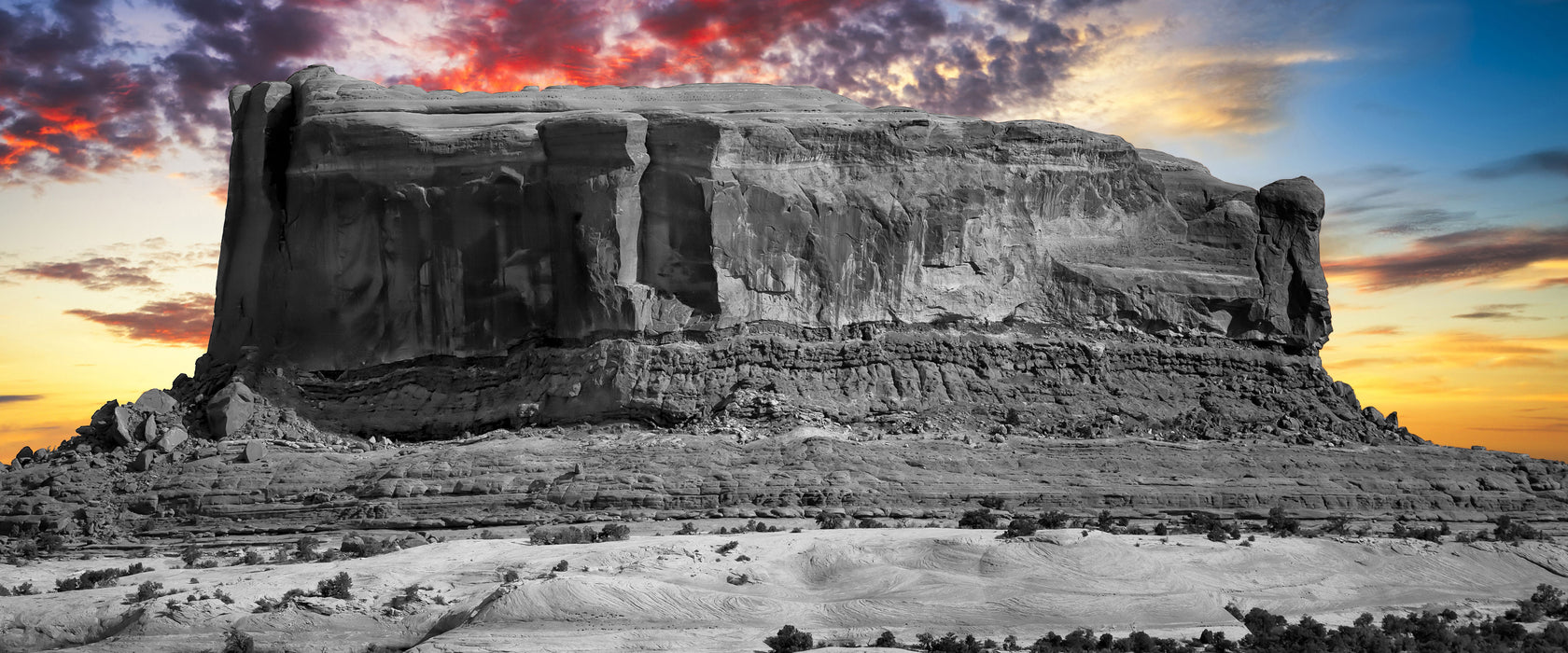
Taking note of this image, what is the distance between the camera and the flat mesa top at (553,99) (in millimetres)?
35062

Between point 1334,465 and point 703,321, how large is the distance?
45.3 ft

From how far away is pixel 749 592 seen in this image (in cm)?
2322

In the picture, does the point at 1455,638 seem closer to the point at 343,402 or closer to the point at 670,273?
the point at 670,273

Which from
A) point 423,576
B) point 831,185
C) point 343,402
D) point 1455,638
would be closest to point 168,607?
point 423,576

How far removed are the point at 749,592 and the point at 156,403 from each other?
17.0m

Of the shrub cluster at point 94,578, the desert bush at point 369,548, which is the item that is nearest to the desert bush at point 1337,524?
the desert bush at point 369,548

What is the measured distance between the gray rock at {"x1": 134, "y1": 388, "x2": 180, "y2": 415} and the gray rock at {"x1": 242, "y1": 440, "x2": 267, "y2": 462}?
339 centimetres

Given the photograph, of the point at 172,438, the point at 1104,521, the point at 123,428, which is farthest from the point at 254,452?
the point at 1104,521

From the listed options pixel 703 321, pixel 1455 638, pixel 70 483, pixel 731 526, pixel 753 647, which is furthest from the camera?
pixel 703 321

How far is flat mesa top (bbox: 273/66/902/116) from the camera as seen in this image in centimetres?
3506

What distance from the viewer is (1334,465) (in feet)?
103

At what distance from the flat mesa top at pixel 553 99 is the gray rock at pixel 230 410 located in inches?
268

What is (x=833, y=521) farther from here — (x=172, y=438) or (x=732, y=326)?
(x=172, y=438)

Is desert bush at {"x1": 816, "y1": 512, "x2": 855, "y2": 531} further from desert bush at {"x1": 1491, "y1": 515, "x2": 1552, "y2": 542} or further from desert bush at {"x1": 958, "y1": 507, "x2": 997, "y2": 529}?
desert bush at {"x1": 1491, "y1": 515, "x2": 1552, "y2": 542}
